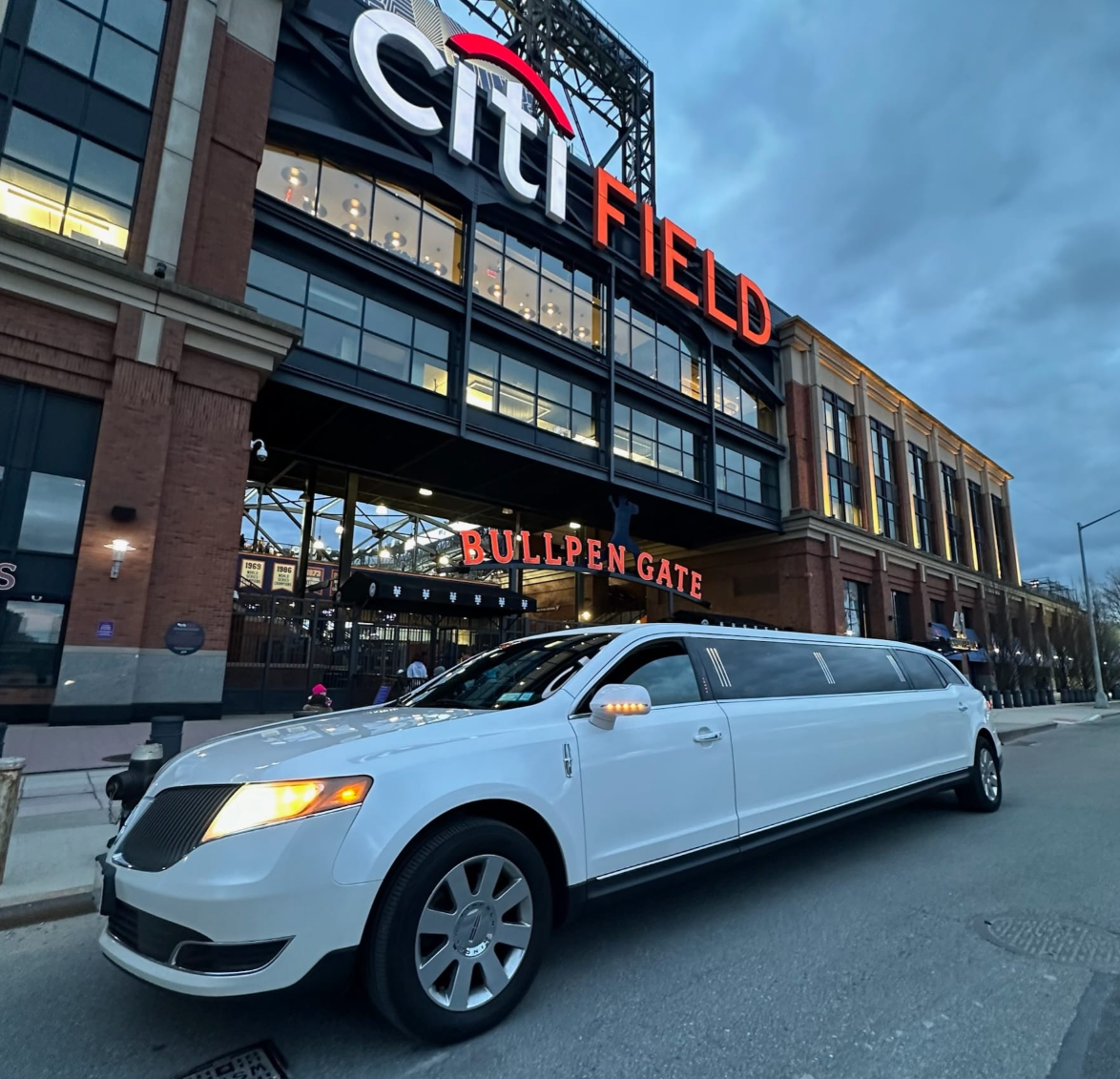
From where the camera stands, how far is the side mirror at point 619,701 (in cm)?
324

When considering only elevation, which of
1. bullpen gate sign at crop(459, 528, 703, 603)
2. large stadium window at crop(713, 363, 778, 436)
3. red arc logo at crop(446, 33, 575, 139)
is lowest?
bullpen gate sign at crop(459, 528, 703, 603)

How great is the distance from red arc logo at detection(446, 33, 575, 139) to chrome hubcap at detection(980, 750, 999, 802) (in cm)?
2165

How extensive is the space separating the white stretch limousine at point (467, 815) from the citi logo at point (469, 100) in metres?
18.1

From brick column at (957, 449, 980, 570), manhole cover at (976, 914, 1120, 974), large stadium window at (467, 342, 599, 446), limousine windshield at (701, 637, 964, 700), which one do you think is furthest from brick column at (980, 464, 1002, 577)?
manhole cover at (976, 914, 1120, 974)

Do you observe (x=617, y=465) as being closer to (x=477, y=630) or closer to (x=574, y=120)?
(x=477, y=630)

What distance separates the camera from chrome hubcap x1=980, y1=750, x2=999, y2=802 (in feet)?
21.6

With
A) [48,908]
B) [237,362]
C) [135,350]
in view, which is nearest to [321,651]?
[237,362]

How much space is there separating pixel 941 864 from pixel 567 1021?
349 centimetres

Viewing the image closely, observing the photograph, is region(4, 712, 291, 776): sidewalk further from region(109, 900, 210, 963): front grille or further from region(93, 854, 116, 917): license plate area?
region(109, 900, 210, 963): front grille

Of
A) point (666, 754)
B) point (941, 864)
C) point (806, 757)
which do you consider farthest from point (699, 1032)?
point (941, 864)

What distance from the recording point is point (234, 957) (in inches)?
91.3

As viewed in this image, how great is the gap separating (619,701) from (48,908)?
12.6ft

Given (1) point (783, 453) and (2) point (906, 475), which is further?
(2) point (906, 475)

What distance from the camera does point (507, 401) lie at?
19.6m
